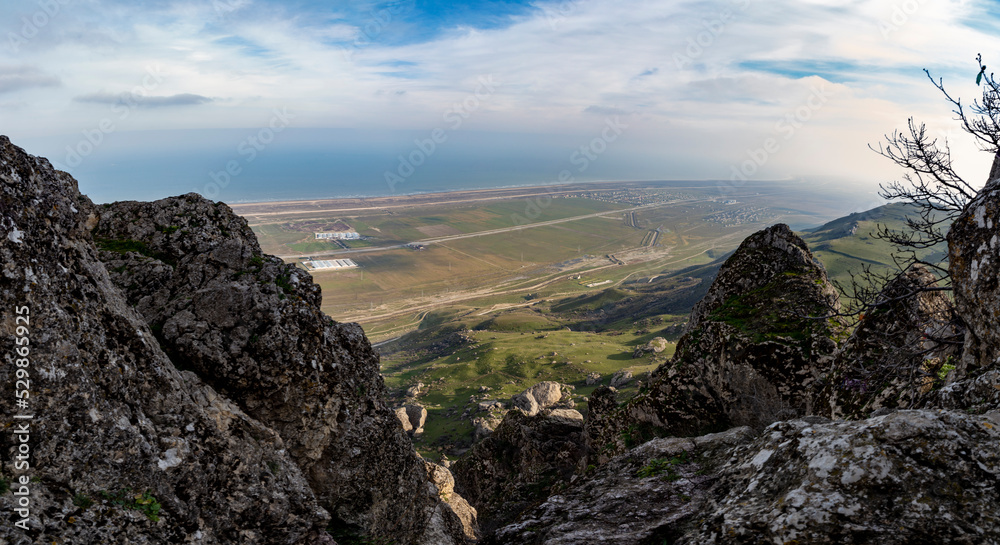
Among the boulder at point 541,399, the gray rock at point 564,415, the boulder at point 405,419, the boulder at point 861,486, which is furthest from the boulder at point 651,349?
the boulder at point 861,486

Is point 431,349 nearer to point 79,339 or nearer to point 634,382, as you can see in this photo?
point 634,382

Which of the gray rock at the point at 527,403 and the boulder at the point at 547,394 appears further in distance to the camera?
the boulder at the point at 547,394

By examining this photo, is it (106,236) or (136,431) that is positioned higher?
(106,236)

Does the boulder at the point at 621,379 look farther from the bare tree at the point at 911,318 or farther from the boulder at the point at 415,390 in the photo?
the bare tree at the point at 911,318

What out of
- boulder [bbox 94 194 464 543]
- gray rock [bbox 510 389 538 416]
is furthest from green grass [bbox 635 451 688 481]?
gray rock [bbox 510 389 538 416]

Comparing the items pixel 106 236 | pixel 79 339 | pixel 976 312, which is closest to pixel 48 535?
pixel 79 339

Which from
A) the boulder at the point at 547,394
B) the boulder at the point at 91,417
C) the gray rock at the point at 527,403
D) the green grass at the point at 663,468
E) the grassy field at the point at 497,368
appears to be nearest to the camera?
the boulder at the point at 91,417
